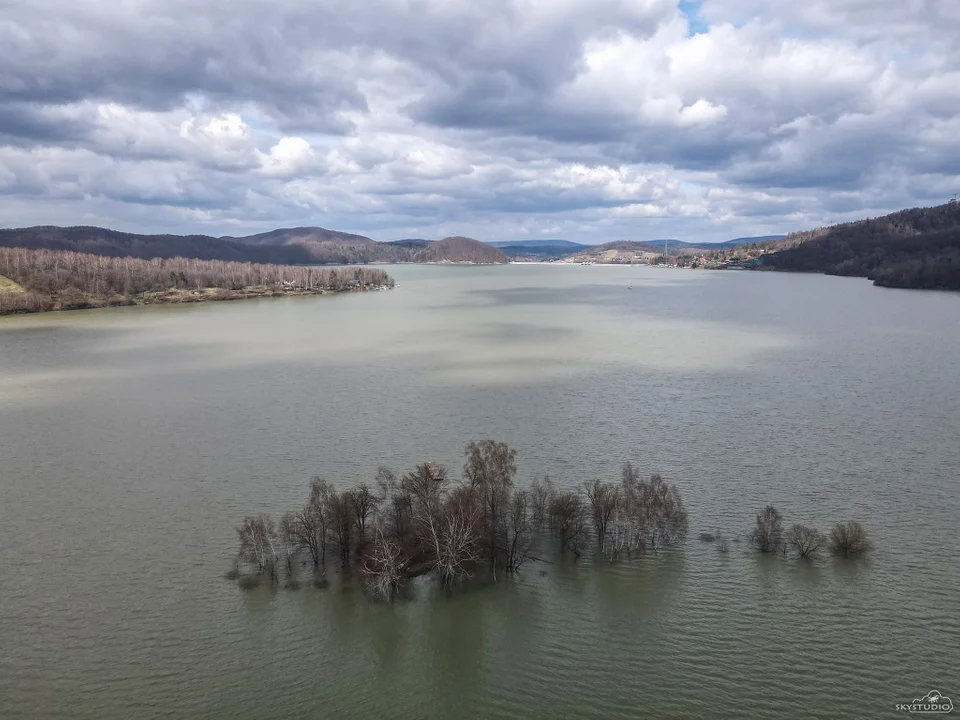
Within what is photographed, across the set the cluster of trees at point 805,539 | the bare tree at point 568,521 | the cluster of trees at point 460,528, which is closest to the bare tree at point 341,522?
the cluster of trees at point 460,528

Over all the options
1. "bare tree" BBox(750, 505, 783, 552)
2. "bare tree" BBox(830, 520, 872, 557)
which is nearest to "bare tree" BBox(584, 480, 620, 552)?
"bare tree" BBox(750, 505, 783, 552)

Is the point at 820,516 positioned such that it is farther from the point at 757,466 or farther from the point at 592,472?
the point at 592,472

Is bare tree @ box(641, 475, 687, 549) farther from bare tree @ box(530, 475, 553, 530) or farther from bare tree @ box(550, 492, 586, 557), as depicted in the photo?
bare tree @ box(530, 475, 553, 530)

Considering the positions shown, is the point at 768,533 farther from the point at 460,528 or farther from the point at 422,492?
the point at 422,492

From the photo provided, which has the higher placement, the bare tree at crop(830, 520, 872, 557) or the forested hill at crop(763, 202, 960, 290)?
the forested hill at crop(763, 202, 960, 290)

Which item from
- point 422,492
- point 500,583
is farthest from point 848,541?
point 422,492

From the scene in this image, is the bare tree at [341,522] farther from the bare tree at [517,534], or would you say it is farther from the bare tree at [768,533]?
the bare tree at [768,533]

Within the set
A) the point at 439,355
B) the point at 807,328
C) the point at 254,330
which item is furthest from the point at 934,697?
the point at 254,330
